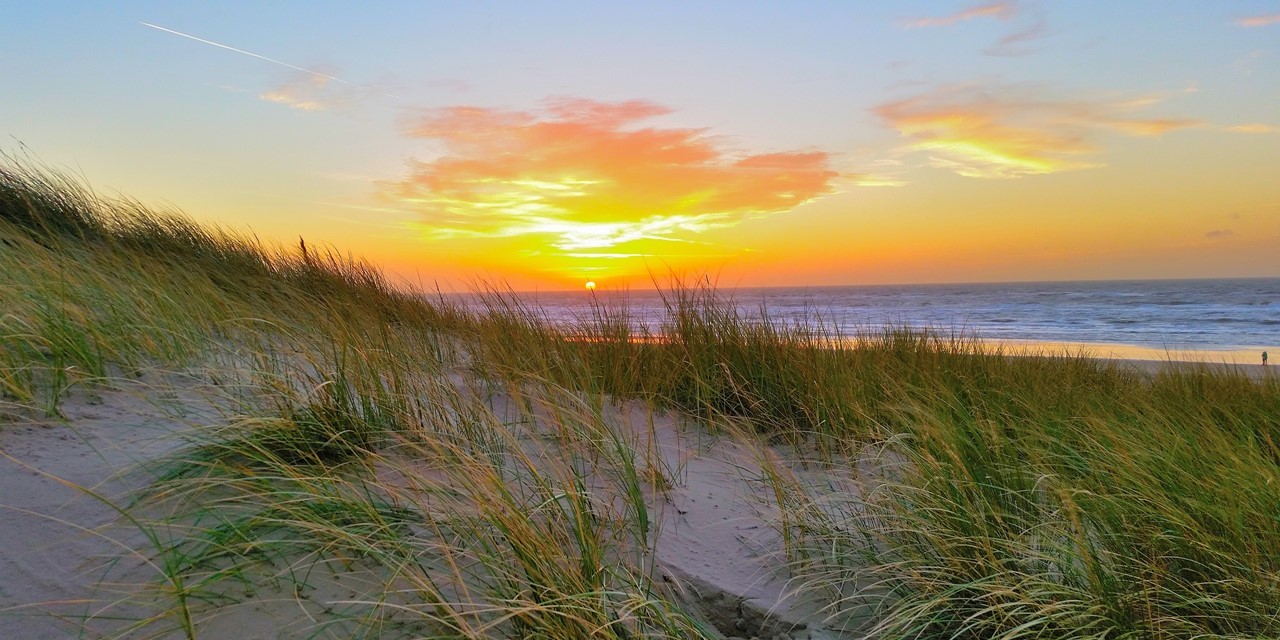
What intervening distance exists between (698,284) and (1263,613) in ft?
12.3

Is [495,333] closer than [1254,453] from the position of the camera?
No

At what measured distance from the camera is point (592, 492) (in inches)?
91.3

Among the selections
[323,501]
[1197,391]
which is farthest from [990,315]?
→ [323,501]

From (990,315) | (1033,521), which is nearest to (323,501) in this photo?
Answer: (1033,521)

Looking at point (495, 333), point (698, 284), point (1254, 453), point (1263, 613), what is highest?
point (698, 284)

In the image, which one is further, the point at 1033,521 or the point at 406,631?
the point at 1033,521

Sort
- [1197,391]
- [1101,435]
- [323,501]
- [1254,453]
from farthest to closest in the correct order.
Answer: [1197,391] → [1101,435] → [1254,453] → [323,501]

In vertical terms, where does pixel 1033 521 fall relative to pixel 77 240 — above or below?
below

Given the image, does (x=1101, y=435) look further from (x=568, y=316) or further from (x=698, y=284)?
(x=568, y=316)

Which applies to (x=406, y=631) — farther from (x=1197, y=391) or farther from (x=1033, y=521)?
(x=1197, y=391)

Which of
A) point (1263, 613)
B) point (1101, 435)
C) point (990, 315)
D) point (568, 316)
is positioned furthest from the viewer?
Answer: point (990, 315)

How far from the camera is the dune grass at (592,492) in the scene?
171 centimetres

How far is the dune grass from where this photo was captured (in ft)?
5.62

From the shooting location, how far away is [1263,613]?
1739mm
